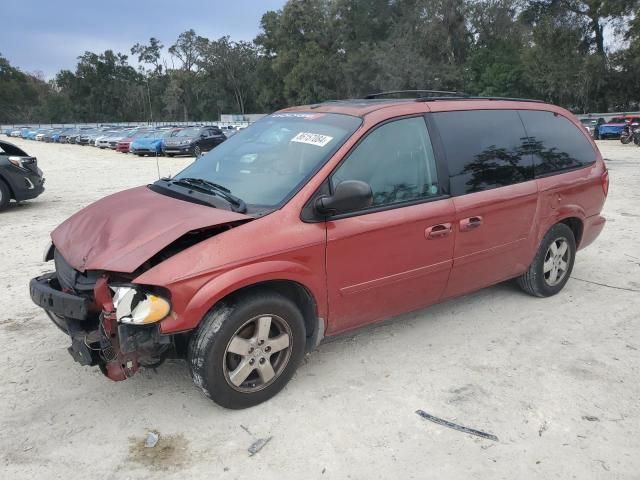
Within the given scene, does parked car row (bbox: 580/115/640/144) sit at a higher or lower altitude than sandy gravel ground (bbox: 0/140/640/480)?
higher

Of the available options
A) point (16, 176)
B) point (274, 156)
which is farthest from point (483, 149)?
point (16, 176)

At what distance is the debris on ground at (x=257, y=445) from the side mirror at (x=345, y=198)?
1.32 metres

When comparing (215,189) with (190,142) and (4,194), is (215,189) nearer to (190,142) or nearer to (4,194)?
(4,194)

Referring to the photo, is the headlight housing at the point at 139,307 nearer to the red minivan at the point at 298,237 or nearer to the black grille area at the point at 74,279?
the red minivan at the point at 298,237

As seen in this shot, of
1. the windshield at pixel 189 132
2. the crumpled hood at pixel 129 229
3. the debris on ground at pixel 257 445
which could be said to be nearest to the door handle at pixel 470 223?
the crumpled hood at pixel 129 229

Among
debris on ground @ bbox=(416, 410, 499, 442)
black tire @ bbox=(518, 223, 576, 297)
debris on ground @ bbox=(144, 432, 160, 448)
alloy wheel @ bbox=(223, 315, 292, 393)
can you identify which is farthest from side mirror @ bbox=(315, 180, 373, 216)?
black tire @ bbox=(518, 223, 576, 297)

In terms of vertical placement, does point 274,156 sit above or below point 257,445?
above

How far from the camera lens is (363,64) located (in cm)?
6238

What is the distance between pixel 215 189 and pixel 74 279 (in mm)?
1017

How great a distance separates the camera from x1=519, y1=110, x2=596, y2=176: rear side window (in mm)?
4523

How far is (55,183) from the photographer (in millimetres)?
14664

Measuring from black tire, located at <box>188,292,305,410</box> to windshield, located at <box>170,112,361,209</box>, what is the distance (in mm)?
625

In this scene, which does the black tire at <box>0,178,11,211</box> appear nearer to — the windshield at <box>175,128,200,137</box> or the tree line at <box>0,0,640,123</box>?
the windshield at <box>175,128,200,137</box>

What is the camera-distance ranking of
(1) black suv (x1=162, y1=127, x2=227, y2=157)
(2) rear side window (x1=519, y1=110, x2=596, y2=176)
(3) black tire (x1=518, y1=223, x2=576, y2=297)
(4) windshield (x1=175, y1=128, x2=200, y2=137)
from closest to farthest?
(2) rear side window (x1=519, y1=110, x2=596, y2=176), (3) black tire (x1=518, y1=223, x2=576, y2=297), (1) black suv (x1=162, y1=127, x2=227, y2=157), (4) windshield (x1=175, y1=128, x2=200, y2=137)
